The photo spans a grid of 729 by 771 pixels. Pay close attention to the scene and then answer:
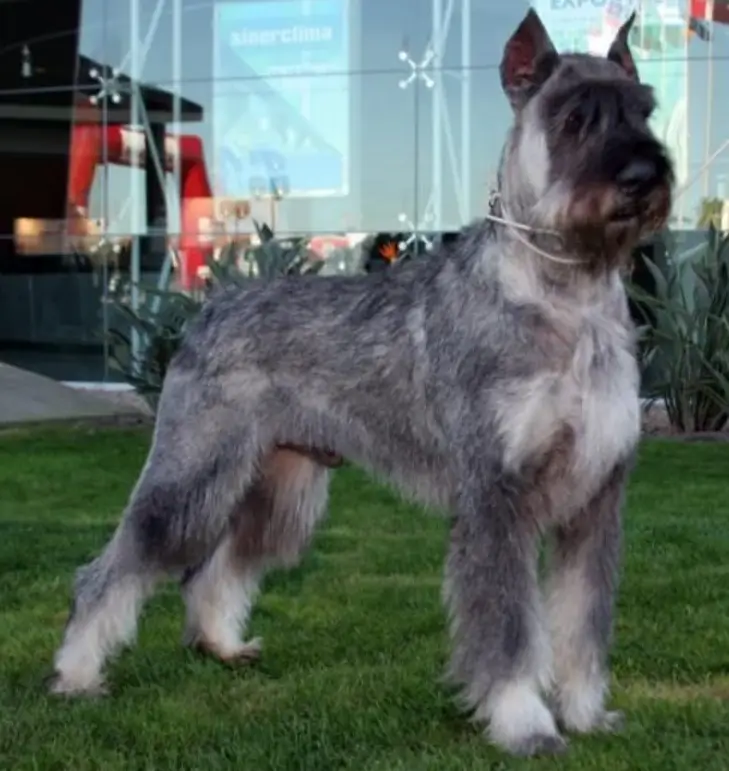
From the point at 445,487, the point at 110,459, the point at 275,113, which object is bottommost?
the point at 110,459

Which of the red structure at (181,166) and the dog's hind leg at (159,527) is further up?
the red structure at (181,166)

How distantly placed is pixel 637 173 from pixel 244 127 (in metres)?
13.4

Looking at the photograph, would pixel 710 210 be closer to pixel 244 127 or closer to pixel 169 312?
pixel 244 127

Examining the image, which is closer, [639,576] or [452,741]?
[452,741]

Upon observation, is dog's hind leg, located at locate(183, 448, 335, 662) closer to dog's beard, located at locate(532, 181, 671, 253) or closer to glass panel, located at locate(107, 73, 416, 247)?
dog's beard, located at locate(532, 181, 671, 253)

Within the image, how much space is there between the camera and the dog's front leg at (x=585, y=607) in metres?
4.78

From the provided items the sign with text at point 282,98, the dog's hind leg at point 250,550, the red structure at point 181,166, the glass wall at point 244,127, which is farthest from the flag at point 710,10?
the dog's hind leg at point 250,550

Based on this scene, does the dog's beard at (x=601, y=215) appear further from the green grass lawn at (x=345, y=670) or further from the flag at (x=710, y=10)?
the flag at (x=710, y=10)

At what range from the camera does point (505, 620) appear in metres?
4.52

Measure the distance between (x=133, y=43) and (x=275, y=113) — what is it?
2.08 meters

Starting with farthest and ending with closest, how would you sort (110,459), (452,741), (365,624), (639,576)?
(110,459) → (639,576) → (365,624) → (452,741)

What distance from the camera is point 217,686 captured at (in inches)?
213

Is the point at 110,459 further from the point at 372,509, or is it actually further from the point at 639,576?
the point at 639,576

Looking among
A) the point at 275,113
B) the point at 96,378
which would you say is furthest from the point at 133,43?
the point at 96,378
